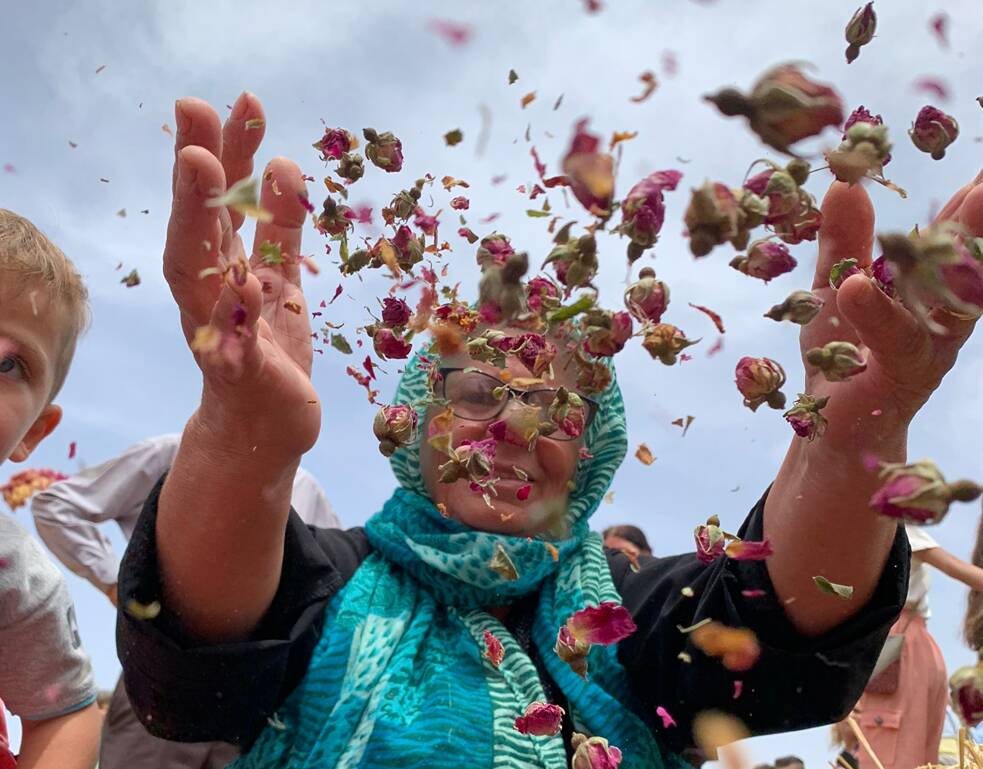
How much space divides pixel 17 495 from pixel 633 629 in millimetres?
2550

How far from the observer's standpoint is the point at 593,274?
1.30 meters

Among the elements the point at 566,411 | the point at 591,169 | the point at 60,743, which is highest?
the point at 591,169

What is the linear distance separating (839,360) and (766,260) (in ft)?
0.51

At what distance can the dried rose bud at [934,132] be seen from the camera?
1.33m

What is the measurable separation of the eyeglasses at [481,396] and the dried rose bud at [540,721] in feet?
1.57

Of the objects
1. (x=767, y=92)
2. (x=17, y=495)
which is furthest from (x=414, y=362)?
(x=17, y=495)

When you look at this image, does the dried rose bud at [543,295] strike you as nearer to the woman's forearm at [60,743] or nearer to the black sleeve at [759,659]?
the black sleeve at [759,659]

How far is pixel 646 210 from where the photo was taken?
1.23 meters

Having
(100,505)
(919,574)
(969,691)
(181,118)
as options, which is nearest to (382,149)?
(181,118)

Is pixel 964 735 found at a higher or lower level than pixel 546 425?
lower

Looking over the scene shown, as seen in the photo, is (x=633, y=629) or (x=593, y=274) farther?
(x=633, y=629)

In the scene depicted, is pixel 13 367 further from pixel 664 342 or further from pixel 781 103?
pixel 781 103

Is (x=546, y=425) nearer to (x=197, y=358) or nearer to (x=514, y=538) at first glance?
(x=514, y=538)

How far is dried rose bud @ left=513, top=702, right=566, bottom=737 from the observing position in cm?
155
